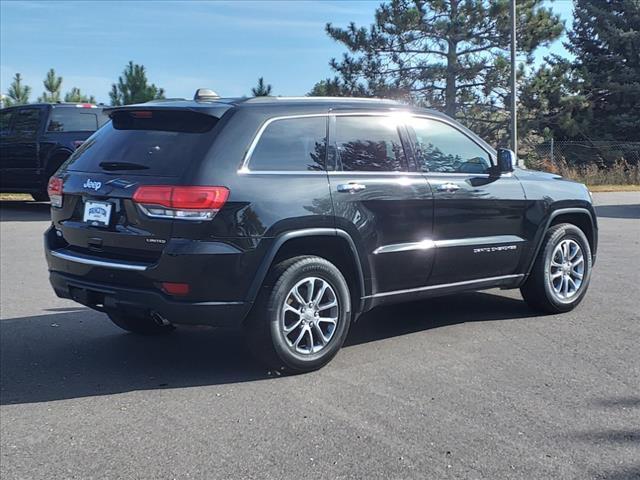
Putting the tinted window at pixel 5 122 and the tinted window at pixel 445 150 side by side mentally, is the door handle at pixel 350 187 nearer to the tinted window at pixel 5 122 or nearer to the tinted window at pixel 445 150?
the tinted window at pixel 445 150

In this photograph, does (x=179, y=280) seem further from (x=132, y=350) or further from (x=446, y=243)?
(x=446, y=243)

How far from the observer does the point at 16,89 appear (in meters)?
37.7

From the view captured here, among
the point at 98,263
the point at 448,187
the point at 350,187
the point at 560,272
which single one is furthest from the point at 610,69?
the point at 98,263

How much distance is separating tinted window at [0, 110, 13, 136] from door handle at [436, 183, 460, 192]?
12469 mm

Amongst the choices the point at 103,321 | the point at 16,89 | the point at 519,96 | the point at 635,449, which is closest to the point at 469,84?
the point at 519,96

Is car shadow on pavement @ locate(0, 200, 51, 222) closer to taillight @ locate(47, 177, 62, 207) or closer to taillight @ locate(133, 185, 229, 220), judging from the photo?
taillight @ locate(47, 177, 62, 207)

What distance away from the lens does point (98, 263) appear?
4699mm

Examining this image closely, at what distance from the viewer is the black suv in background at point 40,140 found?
14.7 m

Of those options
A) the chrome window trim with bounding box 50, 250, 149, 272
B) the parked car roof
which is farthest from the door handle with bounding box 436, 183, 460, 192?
the chrome window trim with bounding box 50, 250, 149, 272

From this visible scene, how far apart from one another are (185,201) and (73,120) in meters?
11.7

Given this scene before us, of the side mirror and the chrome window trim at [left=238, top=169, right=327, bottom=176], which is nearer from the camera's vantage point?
the chrome window trim at [left=238, top=169, right=327, bottom=176]

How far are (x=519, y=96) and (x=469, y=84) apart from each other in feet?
7.52

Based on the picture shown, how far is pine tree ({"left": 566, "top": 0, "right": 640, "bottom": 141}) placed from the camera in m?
32.7

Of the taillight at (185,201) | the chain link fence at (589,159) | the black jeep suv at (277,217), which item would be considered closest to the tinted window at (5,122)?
the black jeep suv at (277,217)
